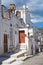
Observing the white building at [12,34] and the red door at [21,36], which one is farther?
the red door at [21,36]

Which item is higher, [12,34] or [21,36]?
[12,34]

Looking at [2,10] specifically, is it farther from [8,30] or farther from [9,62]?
[9,62]

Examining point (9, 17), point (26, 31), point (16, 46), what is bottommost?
point (16, 46)

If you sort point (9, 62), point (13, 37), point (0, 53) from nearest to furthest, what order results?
point (9, 62) → point (0, 53) → point (13, 37)

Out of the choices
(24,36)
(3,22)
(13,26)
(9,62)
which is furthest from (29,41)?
(9,62)

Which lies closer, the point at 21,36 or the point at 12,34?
the point at 12,34

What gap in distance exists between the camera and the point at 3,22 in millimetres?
20859

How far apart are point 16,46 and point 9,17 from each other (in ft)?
11.6

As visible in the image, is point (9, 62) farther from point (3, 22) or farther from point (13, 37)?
point (13, 37)

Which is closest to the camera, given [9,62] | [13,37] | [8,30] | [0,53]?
[9,62]

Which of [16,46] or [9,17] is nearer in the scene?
[9,17]

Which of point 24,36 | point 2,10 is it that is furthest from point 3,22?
point 24,36

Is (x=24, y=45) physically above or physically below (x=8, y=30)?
below

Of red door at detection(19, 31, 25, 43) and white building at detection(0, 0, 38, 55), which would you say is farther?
red door at detection(19, 31, 25, 43)
